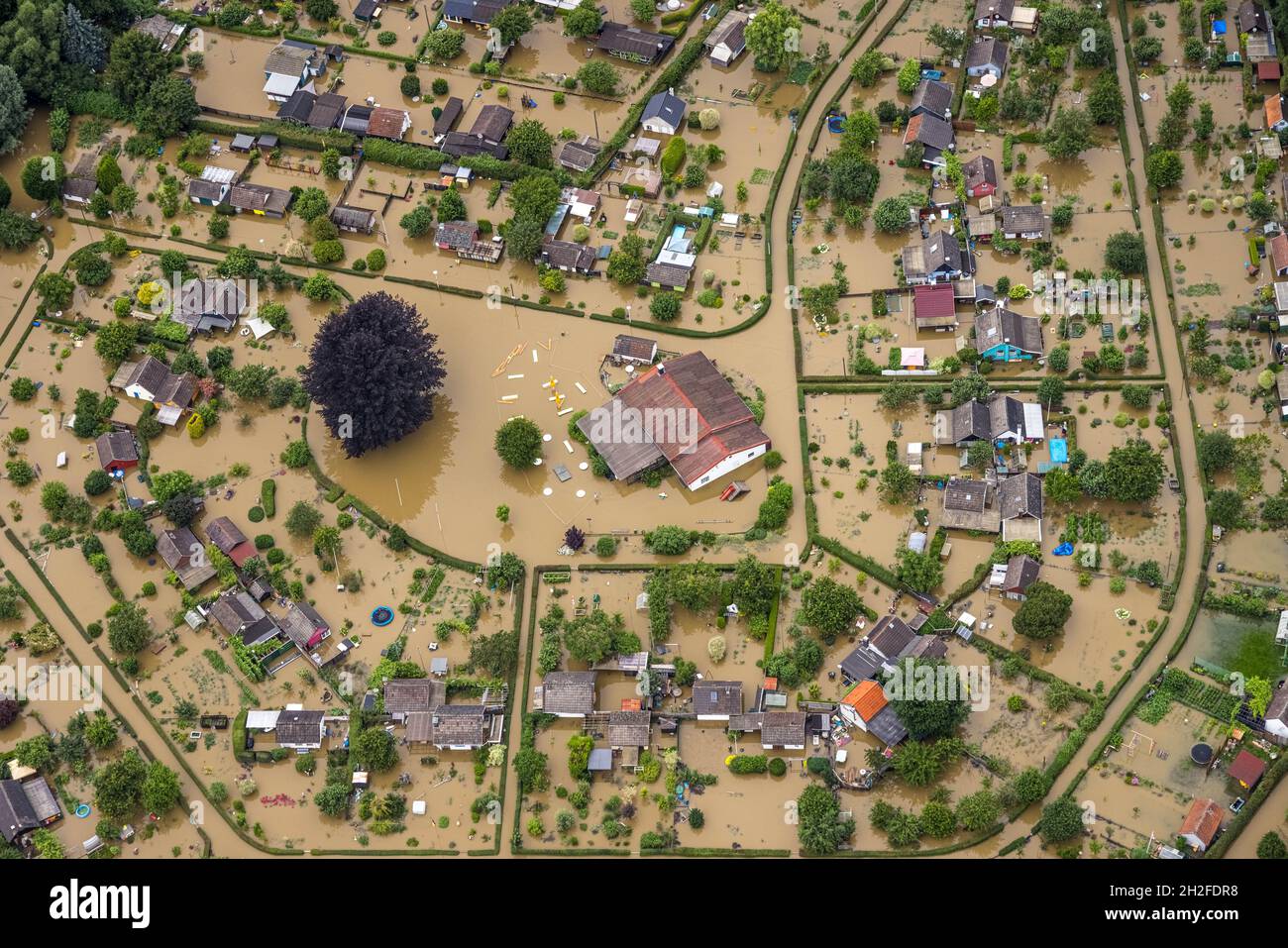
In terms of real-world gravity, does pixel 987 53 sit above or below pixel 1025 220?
above

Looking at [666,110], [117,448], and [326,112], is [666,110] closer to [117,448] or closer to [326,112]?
[326,112]

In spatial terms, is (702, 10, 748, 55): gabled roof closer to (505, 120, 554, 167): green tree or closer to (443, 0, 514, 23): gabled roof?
(505, 120, 554, 167): green tree

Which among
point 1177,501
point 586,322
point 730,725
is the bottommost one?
point 730,725

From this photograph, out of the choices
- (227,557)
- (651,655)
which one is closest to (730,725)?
(651,655)

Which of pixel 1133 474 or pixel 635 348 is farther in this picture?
pixel 635 348

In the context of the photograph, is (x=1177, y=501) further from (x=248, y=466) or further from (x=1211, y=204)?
(x=248, y=466)

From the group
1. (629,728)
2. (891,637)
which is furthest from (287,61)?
(891,637)
